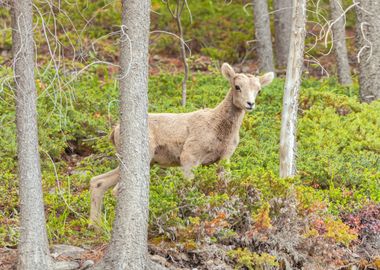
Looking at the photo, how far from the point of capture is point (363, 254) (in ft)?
35.4

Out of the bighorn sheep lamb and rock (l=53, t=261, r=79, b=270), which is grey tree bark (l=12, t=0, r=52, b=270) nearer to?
rock (l=53, t=261, r=79, b=270)

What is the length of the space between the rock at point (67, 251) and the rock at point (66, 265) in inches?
6.9

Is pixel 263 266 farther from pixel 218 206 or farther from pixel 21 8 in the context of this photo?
pixel 21 8

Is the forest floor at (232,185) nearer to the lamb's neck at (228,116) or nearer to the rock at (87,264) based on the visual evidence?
the rock at (87,264)

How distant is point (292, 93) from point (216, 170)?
1929 millimetres

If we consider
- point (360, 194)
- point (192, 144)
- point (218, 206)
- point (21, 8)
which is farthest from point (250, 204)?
point (21, 8)

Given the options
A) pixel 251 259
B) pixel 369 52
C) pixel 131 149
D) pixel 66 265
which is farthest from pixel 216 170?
pixel 369 52

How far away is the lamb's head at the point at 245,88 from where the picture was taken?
11297 millimetres

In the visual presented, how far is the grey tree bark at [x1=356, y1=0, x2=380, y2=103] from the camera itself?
16.9m

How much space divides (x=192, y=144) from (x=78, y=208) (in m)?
1.87

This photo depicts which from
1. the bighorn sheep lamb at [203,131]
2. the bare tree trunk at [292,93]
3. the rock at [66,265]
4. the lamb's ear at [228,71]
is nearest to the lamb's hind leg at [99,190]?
the bighorn sheep lamb at [203,131]

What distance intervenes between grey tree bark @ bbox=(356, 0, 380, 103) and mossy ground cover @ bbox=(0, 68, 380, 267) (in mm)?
616

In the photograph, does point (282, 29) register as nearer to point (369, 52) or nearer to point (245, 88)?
point (369, 52)

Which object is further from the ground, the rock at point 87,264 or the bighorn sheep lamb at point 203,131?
the bighorn sheep lamb at point 203,131
